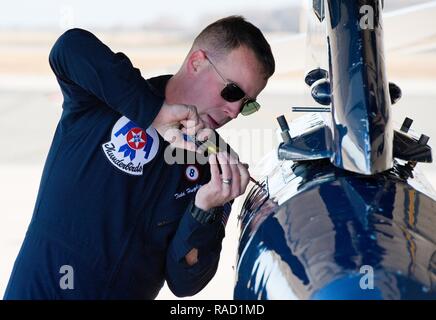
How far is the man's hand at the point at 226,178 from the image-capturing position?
136 cm

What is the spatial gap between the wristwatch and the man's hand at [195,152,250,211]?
0.06 m

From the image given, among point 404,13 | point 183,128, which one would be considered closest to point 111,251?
point 183,128

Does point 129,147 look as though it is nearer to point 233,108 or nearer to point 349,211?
point 233,108

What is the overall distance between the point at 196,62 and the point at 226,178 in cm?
30

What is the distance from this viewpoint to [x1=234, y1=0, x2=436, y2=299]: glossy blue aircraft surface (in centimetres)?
103

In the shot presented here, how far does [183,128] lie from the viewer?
1328 mm

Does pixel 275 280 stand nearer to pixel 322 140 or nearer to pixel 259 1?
pixel 322 140

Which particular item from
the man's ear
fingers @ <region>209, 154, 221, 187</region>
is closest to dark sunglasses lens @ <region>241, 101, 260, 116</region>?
the man's ear

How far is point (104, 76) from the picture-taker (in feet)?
4.51

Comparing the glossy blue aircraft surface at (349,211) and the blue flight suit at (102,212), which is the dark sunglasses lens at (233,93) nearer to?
the blue flight suit at (102,212)

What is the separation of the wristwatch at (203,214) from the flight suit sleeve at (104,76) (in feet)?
0.75

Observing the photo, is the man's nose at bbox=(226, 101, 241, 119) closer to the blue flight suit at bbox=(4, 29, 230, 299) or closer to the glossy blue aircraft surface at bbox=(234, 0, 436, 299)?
the blue flight suit at bbox=(4, 29, 230, 299)

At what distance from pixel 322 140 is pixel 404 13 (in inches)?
140

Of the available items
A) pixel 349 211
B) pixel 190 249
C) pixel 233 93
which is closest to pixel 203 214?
pixel 190 249
